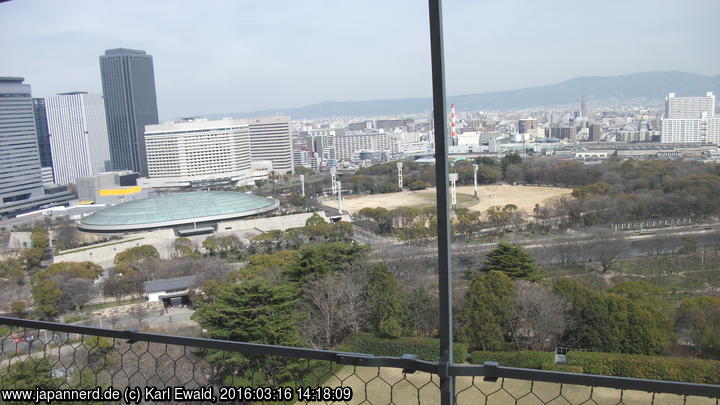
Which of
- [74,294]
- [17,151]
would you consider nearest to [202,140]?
[17,151]

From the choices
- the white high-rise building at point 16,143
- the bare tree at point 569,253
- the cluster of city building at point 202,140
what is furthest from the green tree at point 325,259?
the white high-rise building at point 16,143

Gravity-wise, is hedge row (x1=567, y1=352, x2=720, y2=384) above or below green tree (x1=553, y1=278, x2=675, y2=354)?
below

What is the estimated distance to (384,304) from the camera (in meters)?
5.20

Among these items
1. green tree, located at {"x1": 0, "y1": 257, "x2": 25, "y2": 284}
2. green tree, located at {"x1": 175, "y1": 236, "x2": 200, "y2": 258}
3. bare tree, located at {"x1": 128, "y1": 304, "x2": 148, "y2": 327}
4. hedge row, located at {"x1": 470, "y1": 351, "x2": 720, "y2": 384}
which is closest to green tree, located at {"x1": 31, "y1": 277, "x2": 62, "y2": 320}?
bare tree, located at {"x1": 128, "y1": 304, "x2": 148, "y2": 327}

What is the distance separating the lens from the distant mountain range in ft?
45.7

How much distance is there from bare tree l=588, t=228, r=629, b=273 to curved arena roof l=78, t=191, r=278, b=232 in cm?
887

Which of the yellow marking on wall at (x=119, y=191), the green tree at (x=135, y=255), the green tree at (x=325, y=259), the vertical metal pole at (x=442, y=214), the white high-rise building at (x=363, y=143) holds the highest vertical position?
the vertical metal pole at (x=442, y=214)

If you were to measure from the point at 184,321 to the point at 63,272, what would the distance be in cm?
278

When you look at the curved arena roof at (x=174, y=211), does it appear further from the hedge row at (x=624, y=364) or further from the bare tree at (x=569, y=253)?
the hedge row at (x=624, y=364)

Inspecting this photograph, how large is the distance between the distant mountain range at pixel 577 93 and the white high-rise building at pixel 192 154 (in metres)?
5.40

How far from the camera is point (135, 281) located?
757 cm

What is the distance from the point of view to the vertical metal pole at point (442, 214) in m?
0.58

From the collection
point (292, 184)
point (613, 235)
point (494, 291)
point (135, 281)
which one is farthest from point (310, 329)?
point (292, 184)

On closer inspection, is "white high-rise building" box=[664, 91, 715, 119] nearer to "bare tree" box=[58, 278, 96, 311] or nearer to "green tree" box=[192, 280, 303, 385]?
"green tree" box=[192, 280, 303, 385]
